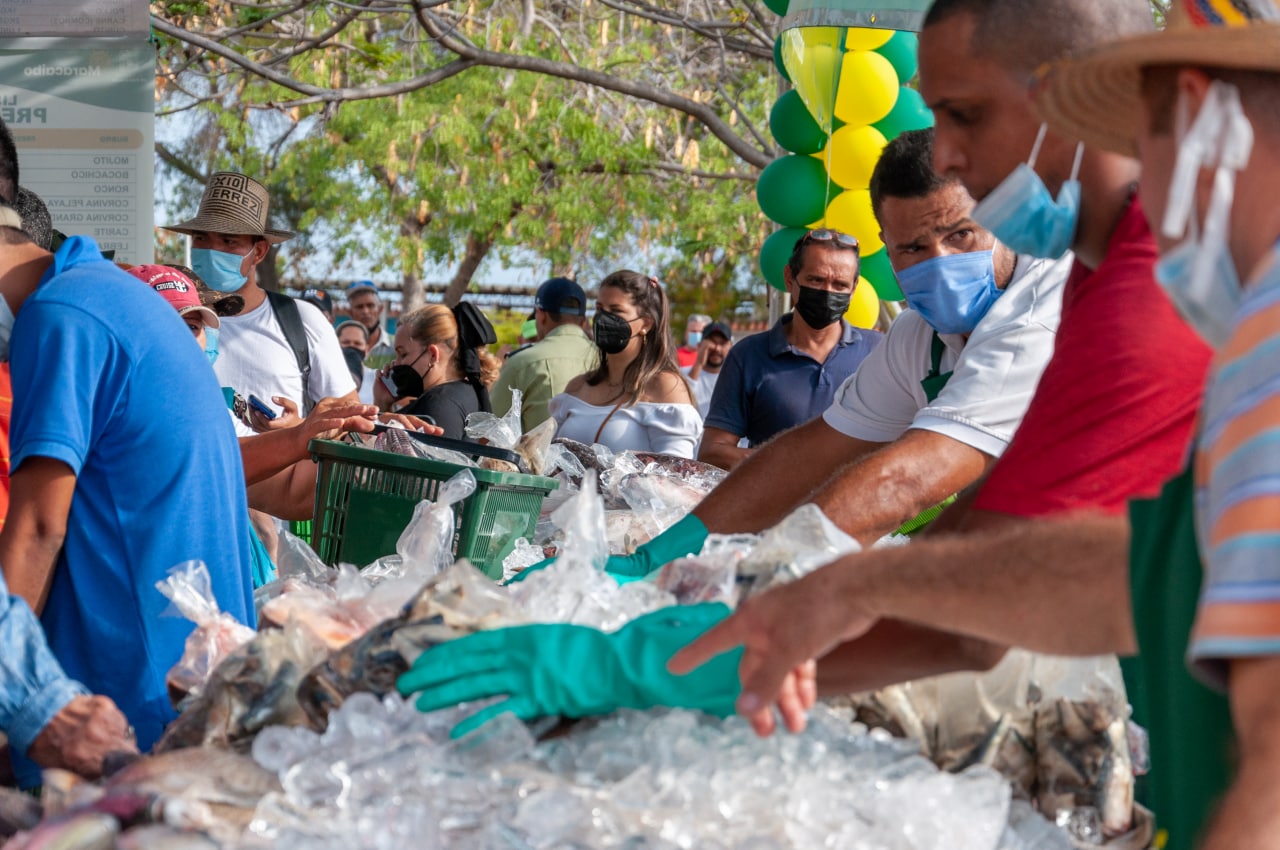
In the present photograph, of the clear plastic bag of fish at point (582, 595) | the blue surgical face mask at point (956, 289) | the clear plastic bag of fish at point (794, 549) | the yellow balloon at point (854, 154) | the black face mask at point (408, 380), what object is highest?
the yellow balloon at point (854, 154)

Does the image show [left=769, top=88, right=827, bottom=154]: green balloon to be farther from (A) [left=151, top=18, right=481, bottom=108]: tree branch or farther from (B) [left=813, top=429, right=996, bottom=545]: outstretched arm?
(B) [left=813, top=429, right=996, bottom=545]: outstretched arm

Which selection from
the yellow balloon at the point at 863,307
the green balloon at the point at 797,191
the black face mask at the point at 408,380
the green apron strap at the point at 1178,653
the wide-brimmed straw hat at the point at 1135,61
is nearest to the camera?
the wide-brimmed straw hat at the point at 1135,61

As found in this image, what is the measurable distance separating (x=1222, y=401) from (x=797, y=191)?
598cm

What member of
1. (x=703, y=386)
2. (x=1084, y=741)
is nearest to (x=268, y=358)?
(x=1084, y=741)

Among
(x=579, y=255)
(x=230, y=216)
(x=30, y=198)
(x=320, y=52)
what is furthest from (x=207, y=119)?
(x=30, y=198)

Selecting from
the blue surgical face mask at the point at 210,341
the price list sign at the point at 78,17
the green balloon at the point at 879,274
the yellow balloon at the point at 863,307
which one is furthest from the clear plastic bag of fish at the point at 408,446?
the green balloon at the point at 879,274

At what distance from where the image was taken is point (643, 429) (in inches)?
208

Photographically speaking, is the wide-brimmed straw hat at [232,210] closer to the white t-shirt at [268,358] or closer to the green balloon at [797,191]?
the white t-shirt at [268,358]

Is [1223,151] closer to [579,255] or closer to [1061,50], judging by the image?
[1061,50]

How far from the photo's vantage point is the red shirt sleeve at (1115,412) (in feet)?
5.63

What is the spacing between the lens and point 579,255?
22297mm

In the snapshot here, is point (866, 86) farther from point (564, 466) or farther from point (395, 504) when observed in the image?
point (395, 504)

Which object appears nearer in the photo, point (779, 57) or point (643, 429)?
point (643, 429)

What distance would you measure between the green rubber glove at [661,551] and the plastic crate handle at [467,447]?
60 centimetres
